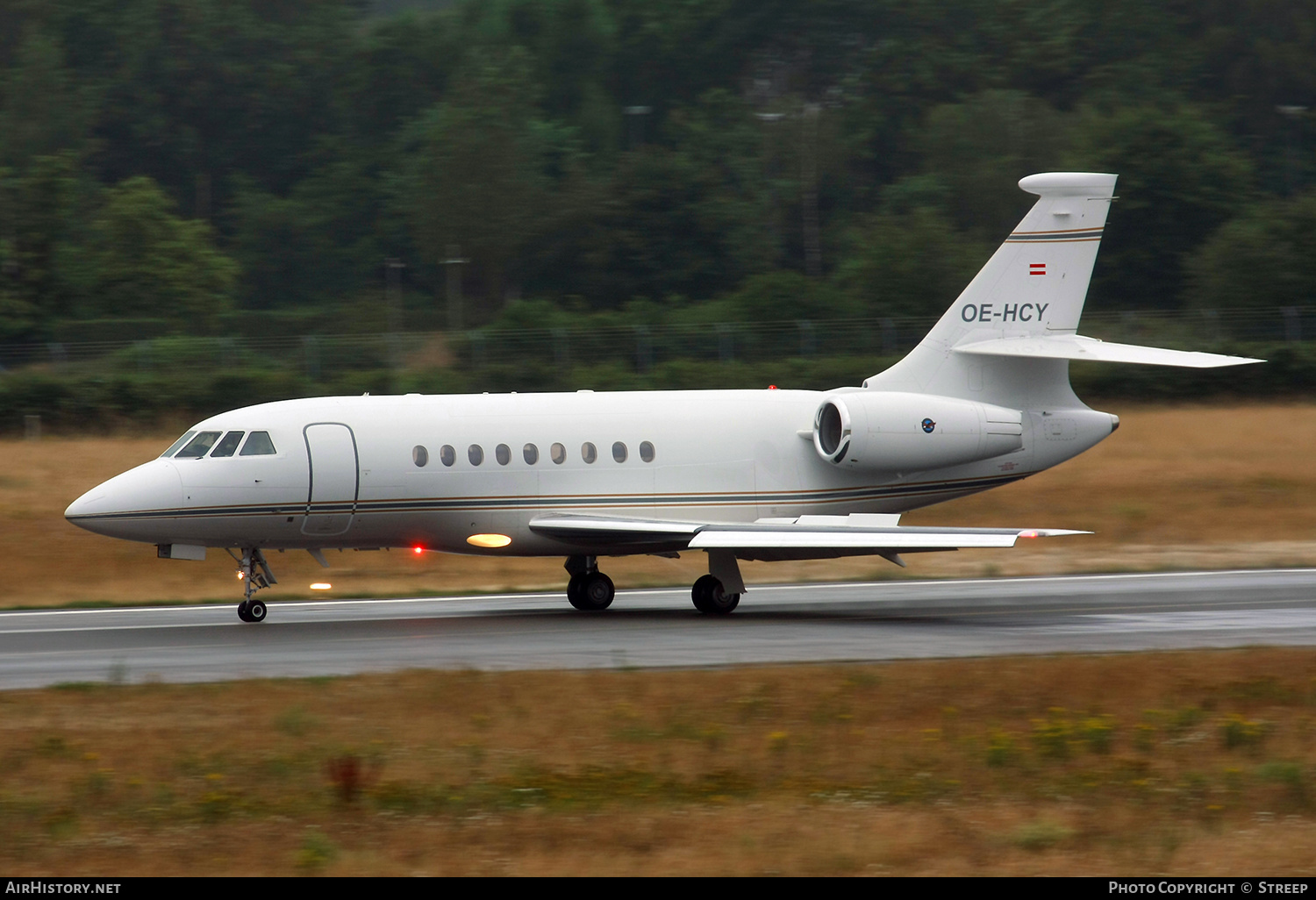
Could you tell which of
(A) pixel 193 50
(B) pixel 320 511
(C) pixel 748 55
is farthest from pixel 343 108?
(B) pixel 320 511

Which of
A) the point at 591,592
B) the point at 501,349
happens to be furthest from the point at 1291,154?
the point at 591,592

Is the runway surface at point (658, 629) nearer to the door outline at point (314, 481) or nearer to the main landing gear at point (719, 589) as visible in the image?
the main landing gear at point (719, 589)

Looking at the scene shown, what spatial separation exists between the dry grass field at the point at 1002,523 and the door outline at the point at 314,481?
5.91 meters

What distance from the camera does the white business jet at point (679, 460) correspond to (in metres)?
22.3

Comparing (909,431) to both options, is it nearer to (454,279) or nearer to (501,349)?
(501,349)

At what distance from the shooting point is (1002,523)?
1410 inches

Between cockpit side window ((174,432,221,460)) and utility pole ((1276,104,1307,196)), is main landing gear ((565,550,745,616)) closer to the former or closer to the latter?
cockpit side window ((174,432,221,460))

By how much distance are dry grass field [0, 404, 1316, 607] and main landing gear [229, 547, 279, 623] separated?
16.8 feet

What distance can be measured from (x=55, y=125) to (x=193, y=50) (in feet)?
32.1

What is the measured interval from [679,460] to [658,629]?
3.34 metres

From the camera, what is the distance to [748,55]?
95.1 metres

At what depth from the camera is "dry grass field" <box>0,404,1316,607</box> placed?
29531 mm

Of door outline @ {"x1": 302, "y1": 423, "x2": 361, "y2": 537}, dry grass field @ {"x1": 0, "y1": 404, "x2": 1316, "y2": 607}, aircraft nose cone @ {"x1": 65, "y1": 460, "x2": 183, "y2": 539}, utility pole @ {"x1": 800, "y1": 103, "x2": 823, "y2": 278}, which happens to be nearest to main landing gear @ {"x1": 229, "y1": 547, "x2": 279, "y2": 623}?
door outline @ {"x1": 302, "y1": 423, "x2": 361, "y2": 537}

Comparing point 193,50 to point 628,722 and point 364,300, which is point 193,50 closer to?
point 364,300
